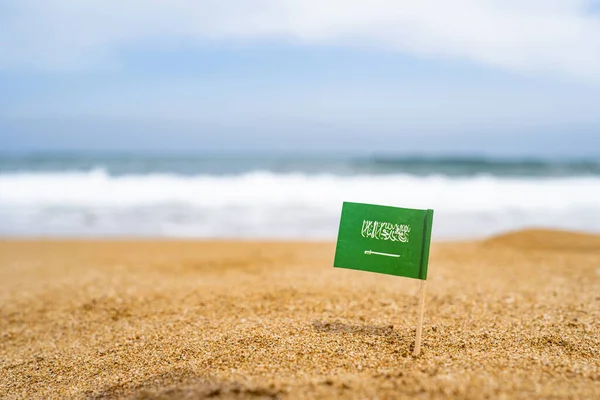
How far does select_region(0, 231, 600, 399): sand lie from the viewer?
3193mm

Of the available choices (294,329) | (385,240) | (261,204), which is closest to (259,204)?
(261,204)

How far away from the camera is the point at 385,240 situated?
145 inches

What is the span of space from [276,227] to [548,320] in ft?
27.4

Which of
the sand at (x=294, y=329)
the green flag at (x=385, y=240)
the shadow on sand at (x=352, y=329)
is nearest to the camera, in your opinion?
the sand at (x=294, y=329)

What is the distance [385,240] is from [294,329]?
49.4 inches

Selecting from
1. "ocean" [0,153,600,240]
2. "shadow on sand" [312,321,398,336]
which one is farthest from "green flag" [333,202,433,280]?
"ocean" [0,153,600,240]

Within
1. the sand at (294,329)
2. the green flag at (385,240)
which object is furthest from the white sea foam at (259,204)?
the green flag at (385,240)

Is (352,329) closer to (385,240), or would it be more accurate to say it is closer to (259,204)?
(385,240)

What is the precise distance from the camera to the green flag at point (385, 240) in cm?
361

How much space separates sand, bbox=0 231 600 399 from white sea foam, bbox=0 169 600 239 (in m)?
3.89

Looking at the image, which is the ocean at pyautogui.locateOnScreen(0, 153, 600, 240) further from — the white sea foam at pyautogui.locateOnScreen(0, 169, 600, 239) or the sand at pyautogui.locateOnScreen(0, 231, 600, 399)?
the sand at pyautogui.locateOnScreen(0, 231, 600, 399)

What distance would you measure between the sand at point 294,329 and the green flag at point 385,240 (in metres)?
0.67

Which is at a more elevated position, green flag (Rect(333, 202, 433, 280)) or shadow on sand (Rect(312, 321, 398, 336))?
green flag (Rect(333, 202, 433, 280))

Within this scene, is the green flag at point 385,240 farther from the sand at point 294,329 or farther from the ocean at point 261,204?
the ocean at point 261,204
